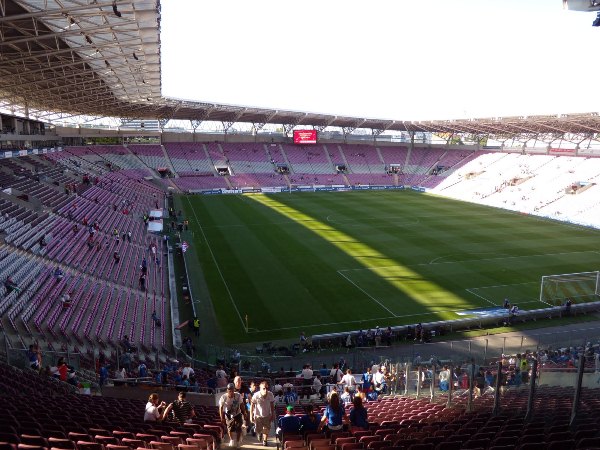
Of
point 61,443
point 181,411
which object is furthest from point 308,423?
point 61,443

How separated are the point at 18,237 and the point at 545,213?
47422 mm

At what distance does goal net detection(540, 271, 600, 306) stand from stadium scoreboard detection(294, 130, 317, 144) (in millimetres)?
51712

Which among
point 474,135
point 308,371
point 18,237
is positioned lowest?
point 308,371

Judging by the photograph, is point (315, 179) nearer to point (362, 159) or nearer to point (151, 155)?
point (362, 159)

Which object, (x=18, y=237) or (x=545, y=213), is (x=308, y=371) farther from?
(x=545, y=213)

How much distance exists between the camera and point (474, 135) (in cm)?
7612

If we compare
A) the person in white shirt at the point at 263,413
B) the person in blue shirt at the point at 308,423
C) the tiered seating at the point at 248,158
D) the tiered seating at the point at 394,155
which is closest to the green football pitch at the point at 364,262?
the person in white shirt at the point at 263,413

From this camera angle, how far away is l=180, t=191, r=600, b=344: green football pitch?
23891 mm

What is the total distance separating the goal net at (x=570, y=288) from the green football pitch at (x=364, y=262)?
2.35ft

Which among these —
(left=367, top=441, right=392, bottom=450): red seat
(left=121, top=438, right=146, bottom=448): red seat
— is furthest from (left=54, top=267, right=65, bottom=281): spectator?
(left=367, top=441, right=392, bottom=450): red seat

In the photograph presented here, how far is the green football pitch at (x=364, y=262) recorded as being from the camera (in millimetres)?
23891

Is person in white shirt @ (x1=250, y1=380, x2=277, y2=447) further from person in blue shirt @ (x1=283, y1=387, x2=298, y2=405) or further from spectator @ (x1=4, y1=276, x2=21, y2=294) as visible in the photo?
spectator @ (x1=4, y1=276, x2=21, y2=294)

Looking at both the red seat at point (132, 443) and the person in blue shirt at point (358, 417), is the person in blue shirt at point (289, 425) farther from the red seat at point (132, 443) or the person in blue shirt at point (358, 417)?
the red seat at point (132, 443)

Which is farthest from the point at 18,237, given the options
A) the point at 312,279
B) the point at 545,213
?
the point at 545,213
